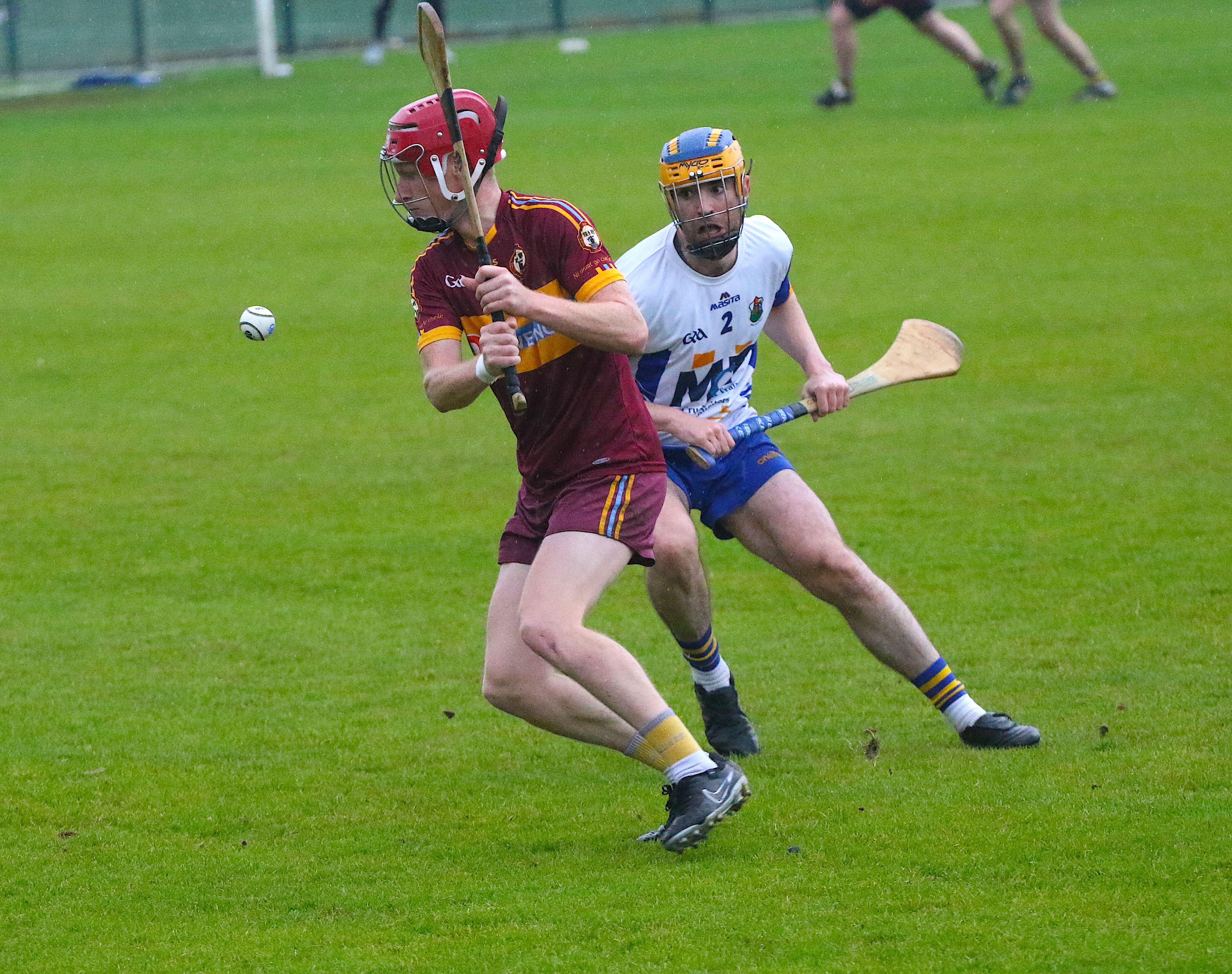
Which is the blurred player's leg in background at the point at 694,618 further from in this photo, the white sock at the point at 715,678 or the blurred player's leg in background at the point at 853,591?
the blurred player's leg in background at the point at 853,591

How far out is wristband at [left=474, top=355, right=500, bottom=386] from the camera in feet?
16.1

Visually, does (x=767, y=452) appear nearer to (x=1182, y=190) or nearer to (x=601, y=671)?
(x=601, y=671)

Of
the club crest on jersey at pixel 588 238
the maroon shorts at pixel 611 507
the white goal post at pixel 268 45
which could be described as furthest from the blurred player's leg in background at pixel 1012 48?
the maroon shorts at pixel 611 507

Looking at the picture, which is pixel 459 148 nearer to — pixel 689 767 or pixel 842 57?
pixel 689 767

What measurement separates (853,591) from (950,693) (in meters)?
0.49

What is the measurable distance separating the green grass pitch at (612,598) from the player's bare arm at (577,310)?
4.77 feet

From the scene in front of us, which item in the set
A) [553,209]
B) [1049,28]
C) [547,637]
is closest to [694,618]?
[547,637]

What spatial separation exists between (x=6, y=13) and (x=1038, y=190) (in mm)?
18499

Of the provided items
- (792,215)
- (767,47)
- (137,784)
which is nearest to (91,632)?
(137,784)

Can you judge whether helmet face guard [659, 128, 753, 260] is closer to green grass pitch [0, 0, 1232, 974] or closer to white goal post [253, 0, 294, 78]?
green grass pitch [0, 0, 1232, 974]

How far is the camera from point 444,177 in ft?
16.7

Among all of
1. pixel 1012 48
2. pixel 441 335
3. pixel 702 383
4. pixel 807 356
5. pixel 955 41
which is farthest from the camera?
pixel 1012 48

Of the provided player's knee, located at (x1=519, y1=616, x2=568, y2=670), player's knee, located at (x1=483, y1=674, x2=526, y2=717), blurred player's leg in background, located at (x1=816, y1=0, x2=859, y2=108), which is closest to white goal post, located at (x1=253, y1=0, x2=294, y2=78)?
blurred player's leg in background, located at (x1=816, y1=0, x2=859, y2=108)

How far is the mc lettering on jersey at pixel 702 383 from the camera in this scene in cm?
605
